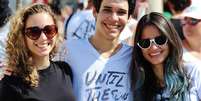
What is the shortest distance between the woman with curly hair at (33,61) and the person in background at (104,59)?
0.49 feet

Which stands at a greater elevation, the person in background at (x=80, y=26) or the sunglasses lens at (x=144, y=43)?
the sunglasses lens at (x=144, y=43)

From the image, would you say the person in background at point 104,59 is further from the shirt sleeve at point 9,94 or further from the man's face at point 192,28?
the man's face at point 192,28

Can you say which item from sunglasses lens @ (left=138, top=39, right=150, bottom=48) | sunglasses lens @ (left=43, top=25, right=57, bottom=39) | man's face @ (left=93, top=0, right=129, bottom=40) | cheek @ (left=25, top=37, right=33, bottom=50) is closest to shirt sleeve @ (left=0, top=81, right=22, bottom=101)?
cheek @ (left=25, top=37, right=33, bottom=50)

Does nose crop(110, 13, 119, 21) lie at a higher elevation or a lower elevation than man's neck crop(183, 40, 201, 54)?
higher

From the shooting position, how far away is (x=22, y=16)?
318 centimetres

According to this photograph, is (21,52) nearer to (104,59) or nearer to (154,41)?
(104,59)

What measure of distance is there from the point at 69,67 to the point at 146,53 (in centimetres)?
57

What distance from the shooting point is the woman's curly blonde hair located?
3070mm

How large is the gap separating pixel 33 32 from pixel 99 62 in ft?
1.77

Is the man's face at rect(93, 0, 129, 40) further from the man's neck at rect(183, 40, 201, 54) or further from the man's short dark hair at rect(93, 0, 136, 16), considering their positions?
the man's neck at rect(183, 40, 201, 54)

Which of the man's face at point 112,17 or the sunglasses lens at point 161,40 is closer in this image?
the sunglasses lens at point 161,40

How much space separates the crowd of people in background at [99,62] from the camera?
311cm

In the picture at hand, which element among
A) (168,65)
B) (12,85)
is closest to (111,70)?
(168,65)

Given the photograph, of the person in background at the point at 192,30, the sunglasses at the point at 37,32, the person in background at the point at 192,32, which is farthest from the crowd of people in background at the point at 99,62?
the person in background at the point at 192,30
